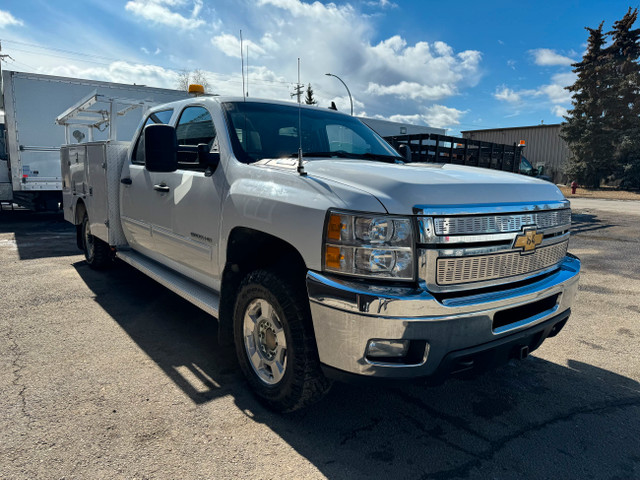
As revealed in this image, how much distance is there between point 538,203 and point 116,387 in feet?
9.49

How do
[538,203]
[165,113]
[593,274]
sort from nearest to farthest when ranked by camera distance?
[538,203], [165,113], [593,274]

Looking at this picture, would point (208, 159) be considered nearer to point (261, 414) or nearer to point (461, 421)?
point (261, 414)

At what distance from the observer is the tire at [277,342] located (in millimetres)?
2338

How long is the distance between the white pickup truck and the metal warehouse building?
137ft

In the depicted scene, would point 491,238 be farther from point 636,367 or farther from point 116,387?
point 116,387

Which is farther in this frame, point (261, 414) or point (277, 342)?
point (261, 414)

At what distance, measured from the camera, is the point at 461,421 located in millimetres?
2646

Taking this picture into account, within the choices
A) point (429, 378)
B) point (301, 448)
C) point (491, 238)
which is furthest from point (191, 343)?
point (491, 238)

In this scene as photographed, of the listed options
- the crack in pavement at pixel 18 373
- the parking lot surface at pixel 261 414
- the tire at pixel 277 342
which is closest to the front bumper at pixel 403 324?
the tire at pixel 277 342

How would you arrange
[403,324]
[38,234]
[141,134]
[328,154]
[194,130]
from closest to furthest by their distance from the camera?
[403,324], [328,154], [194,130], [141,134], [38,234]

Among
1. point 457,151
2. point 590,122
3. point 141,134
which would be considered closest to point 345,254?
point 141,134

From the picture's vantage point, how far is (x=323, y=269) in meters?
2.16

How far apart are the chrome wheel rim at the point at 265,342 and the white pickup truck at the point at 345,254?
0.01m

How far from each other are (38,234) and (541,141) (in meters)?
43.6
